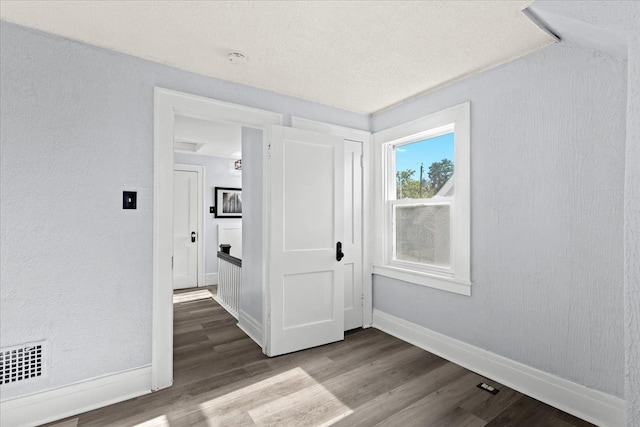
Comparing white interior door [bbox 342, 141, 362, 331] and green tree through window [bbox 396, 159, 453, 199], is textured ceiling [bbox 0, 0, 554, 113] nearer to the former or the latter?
green tree through window [bbox 396, 159, 453, 199]

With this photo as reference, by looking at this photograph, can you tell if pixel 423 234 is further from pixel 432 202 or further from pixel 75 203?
pixel 75 203

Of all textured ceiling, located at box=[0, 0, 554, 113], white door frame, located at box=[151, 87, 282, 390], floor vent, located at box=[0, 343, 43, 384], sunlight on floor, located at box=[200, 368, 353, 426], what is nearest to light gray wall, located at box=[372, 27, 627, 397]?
textured ceiling, located at box=[0, 0, 554, 113]

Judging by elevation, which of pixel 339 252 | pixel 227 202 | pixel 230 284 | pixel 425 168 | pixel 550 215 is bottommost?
pixel 230 284

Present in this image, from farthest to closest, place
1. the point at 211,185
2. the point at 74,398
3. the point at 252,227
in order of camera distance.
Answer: the point at 211,185 < the point at 252,227 < the point at 74,398

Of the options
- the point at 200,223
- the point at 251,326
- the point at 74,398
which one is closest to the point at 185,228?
the point at 200,223

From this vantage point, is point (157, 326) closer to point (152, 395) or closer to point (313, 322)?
point (152, 395)

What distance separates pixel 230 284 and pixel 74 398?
2316mm

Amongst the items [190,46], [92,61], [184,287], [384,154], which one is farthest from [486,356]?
[184,287]

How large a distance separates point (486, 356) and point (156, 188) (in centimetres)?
296

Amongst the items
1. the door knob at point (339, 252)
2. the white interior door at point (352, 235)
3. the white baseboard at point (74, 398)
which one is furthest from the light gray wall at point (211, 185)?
the white baseboard at point (74, 398)

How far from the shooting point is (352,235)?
11.6 feet

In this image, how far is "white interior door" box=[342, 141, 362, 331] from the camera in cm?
350

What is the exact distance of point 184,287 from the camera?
5.66m

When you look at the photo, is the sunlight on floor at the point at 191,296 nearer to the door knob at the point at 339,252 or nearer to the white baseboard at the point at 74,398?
the white baseboard at the point at 74,398
